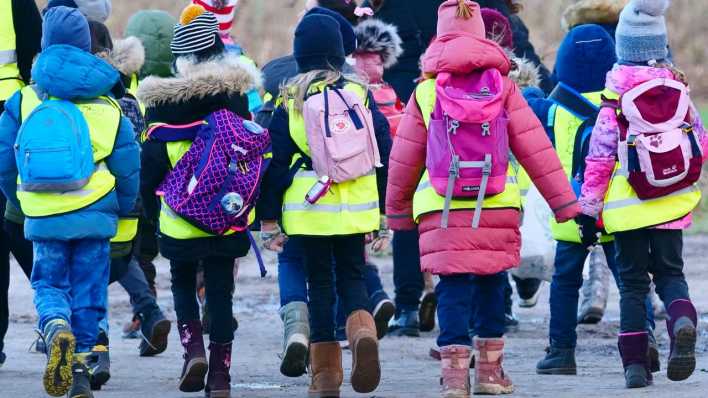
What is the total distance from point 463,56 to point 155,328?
110 inches

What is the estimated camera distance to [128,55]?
386 inches

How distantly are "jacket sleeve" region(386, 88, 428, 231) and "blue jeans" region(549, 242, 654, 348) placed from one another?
130 cm

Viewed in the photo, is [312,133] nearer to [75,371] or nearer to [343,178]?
[343,178]

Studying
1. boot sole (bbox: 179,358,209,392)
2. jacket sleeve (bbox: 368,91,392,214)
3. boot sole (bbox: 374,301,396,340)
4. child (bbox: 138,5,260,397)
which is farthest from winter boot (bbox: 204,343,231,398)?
boot sole (bbox: 374,301,396,340)

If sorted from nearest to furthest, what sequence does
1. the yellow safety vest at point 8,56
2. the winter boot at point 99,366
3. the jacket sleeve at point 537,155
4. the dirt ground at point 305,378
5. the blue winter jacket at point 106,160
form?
the jacket sleeve at point 537,155
the blue winter jacket at point 106,160
the dirt ground at point 305,378
the winter boot at point 99,366
the yellow safety vest at point 8,56

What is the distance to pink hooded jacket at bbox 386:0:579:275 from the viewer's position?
767 cm

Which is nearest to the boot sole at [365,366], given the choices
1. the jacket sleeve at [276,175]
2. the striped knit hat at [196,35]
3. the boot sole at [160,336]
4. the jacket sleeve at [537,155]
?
the jacket sleeve at [276,175]

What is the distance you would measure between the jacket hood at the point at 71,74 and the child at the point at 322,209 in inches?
32.3

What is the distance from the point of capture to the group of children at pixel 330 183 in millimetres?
7707

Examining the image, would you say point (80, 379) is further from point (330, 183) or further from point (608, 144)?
point (608, 144)

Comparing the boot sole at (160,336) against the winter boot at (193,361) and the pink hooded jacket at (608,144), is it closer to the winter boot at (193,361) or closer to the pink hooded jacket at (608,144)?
the winter boot at (193,361)

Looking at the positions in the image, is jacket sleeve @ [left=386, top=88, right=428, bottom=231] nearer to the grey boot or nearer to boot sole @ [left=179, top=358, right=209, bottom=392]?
boot sole @ [left=179, top=358, right=209, bottom=392]

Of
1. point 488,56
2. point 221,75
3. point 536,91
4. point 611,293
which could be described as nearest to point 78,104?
point 221,75

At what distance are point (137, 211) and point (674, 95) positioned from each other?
282cm
